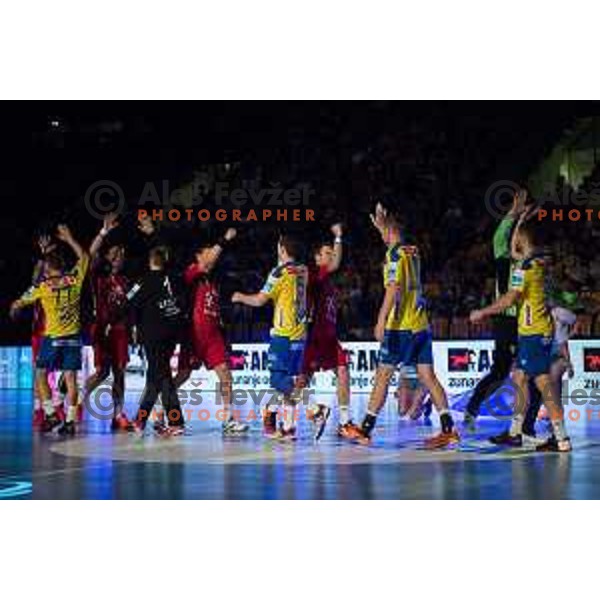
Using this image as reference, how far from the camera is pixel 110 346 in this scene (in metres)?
11.2

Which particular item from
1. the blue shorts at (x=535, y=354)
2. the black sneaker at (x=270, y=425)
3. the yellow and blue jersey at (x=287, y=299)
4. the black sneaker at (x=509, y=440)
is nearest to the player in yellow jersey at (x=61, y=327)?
the black sneaker at (x=270, y=425)

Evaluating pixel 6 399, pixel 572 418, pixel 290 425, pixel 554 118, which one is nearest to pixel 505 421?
pixel 572 418

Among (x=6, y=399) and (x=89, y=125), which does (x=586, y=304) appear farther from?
(x=6, y=399)

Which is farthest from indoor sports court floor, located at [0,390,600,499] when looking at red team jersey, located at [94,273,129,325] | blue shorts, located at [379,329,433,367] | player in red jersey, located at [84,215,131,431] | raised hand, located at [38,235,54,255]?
raised hand, located at [38,235,54,255]

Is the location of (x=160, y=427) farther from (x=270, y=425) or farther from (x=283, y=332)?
(x=283, y=332)

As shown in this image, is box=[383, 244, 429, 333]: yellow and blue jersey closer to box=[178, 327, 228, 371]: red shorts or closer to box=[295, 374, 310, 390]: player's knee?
box=[295, 374, 310, 390]: player's knee

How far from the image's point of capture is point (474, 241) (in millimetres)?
16156

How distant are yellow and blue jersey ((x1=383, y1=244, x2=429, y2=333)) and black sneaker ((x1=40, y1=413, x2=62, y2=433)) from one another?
3.23 m

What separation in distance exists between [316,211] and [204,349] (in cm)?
616

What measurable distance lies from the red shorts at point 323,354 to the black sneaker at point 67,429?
6.66 ft

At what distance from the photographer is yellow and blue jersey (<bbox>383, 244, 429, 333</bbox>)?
30.6ft

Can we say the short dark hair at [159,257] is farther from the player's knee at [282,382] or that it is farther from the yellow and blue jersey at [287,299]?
the player's knee at [282,382]

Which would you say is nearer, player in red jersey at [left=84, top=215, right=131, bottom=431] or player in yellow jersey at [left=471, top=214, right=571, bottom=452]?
player in yellow jersey at [left=471, top=214, right=571, bottom=452]

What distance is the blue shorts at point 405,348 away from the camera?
30.6 ft
